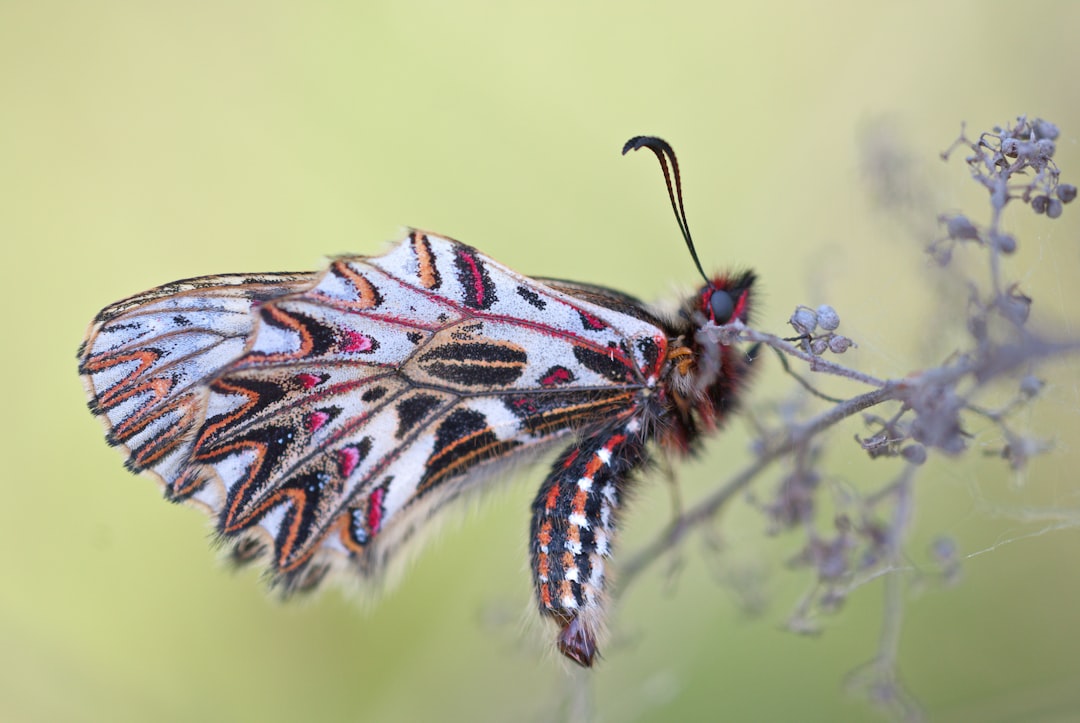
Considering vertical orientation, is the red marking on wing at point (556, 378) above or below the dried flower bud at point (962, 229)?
above

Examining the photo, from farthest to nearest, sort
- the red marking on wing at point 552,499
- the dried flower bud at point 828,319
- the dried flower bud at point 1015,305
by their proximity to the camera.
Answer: the red marking on wing at point 552,499
the dried flower bud at point 828,319
the dried flower bud at point 1015,305

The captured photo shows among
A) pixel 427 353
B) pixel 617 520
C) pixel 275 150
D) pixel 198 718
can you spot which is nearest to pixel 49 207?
pixel 275 150

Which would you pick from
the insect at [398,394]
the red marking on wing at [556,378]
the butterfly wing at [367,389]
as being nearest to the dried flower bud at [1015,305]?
the insect at [398,394]

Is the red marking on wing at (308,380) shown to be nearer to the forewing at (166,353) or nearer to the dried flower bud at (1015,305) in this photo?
the forewing at (166,353)

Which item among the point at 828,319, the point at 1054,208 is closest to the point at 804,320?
the point at 828,319

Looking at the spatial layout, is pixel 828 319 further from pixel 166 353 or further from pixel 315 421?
pixel 166 353

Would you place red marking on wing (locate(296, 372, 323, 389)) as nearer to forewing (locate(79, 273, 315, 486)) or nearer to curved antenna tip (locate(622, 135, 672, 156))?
forewing (locate(79, 273, 315, 486))
